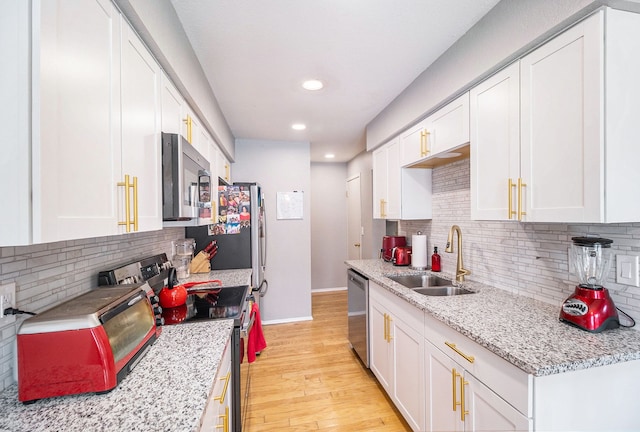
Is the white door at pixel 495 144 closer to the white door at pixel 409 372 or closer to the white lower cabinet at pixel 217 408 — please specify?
the white door at pixel 409 372

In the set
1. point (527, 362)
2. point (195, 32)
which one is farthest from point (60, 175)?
point (527, 362)

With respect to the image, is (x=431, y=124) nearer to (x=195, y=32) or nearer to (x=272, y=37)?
(x=272, y=37)

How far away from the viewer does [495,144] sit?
1.54 metres

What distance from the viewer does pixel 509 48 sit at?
54.7 inches

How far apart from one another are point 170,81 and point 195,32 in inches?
13.7

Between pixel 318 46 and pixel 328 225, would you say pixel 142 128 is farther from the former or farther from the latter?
pixel 328 225

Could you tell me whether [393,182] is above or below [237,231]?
above

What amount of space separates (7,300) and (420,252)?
252 centimetres

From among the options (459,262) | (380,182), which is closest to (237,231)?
(380,182)

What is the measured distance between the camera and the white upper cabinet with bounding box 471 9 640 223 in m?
1.06

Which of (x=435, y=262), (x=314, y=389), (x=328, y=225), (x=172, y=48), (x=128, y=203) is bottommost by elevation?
(x=314, y=389)

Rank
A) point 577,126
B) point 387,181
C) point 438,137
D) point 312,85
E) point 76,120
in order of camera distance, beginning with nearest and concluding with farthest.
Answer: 1. point 76,120
2. point 577,126
3. point 438,137
4. point 312,85
5. point 387,181

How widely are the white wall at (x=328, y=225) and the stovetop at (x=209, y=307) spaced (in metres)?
3.28

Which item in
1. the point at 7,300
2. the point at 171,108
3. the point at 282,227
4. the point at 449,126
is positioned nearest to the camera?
the point at 7,300
